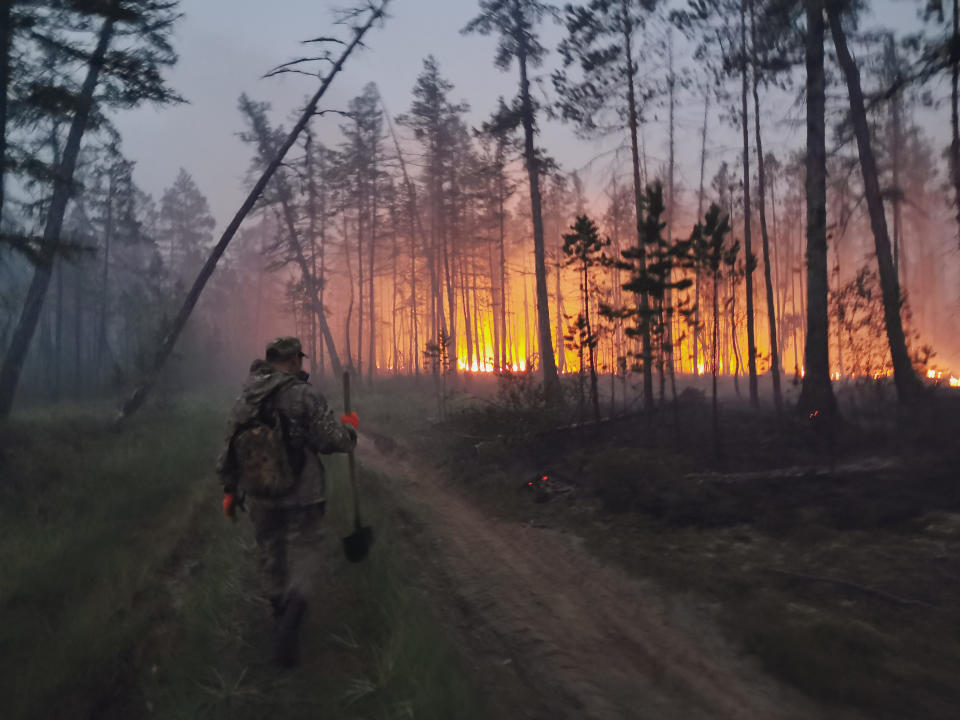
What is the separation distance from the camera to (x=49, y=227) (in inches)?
593

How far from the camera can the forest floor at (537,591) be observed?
380 cm

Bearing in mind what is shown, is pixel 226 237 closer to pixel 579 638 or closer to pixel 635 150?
pixel 635 150

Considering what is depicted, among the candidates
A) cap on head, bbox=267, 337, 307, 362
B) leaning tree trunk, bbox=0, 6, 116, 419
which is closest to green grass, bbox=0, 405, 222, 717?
leaning tree trunk, bbox=0, 6, 116, 419

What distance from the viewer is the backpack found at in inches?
158

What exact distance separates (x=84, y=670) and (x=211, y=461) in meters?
7.95

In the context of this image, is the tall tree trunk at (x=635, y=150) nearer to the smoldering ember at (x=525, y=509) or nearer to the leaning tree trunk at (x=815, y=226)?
the smoldering ember at (x=525, y=509)

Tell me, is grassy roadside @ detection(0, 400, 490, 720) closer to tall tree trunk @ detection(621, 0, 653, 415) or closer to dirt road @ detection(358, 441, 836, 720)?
dirt road @ detection(358, 441, 836, 720)

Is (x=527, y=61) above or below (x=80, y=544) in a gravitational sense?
above

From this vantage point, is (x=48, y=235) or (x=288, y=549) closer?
(x=288, y=549)

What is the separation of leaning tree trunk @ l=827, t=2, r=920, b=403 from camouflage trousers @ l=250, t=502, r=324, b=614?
13503 millimetres

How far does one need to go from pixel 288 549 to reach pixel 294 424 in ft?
2.91

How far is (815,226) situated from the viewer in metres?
12.3

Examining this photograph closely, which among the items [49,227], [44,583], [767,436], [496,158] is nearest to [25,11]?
[49,227]

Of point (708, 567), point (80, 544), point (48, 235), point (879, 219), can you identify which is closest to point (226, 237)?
point (48, 235)
